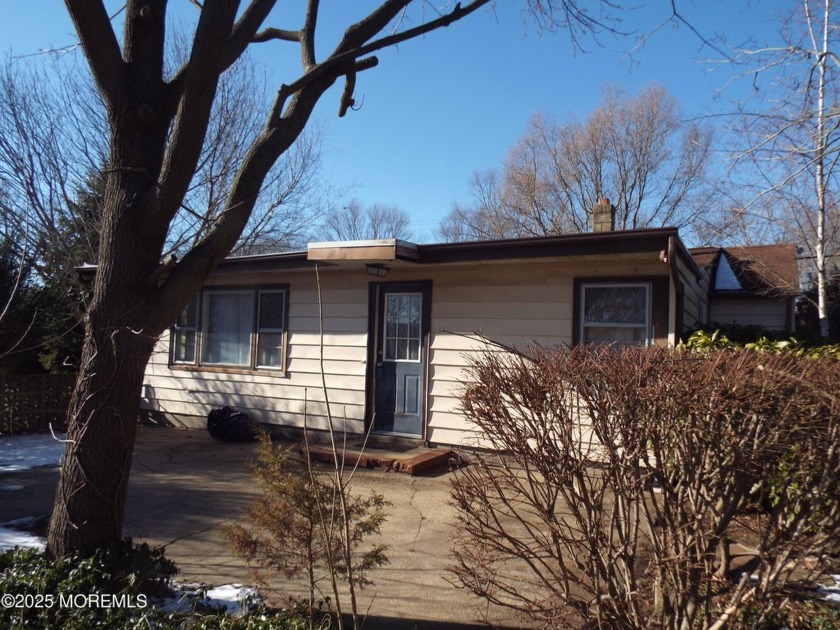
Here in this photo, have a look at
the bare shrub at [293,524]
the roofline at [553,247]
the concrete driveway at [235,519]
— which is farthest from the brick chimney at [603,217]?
the bare shrub at [293,524]

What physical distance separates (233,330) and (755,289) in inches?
400

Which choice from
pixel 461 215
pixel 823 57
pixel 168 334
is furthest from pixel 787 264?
pixel 461 215

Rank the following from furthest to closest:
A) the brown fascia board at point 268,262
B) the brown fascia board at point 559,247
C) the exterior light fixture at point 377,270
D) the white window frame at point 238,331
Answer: the white window frame at point 238,331, the brown fascia board at point 268,262, the exterior light fixture at point 377,270, the brown fascia board at point 559,247

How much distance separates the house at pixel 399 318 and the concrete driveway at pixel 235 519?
1471mm

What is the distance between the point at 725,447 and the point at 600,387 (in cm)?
61

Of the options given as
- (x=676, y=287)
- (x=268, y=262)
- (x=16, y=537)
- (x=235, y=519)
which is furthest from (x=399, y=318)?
(x=16, y=537)

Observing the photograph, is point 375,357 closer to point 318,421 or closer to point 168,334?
point 318,421

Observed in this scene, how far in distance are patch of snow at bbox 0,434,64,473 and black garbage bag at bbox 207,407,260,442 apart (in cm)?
226

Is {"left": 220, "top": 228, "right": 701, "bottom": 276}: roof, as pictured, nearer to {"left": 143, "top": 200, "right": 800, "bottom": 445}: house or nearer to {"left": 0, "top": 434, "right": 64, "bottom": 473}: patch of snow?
{"left": 143, "top": 200, "right": 800, "bottom": 445}: house

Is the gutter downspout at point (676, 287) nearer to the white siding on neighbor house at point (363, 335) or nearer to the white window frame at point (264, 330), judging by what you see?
the white siding on neighbor house at point (363, 335)

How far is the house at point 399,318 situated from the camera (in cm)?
747

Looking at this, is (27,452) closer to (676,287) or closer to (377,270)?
(377,270)

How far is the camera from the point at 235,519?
5832 millimetres

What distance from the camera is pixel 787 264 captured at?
501 inches
